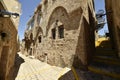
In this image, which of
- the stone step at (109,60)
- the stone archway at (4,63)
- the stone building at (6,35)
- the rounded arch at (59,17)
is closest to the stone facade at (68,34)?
the rounded arch at (59,17)

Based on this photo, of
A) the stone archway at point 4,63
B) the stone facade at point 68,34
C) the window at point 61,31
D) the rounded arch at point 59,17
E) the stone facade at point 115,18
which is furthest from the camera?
the window at point 61,31

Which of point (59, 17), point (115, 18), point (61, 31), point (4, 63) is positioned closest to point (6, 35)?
point (4, 63)

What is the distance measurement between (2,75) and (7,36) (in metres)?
1.95

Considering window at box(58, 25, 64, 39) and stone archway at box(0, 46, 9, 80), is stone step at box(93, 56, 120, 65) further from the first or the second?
stone archway at box(0, 46, 9, 80)

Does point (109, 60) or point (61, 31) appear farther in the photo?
point (61, 31)

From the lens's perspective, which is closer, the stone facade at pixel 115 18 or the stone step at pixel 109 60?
the stone facade at pixel 115 18

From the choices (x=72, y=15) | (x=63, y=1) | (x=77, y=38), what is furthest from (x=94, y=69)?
(x=63, y=1)

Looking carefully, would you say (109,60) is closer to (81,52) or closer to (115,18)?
(81,52)

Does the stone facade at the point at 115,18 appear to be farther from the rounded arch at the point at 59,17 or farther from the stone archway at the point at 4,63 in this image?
the stone archway at the point at 4,63

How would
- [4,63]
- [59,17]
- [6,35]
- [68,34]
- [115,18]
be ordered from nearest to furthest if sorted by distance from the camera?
[6,35], [4,63], [115,18], [68,34], [59,17]

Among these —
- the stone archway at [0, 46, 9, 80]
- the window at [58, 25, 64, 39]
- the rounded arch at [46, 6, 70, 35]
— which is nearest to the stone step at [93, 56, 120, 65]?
the window at [58, 25, 64, 39]

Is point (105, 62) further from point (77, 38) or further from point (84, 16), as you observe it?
point (84, 16)

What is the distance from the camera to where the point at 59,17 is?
412 inches

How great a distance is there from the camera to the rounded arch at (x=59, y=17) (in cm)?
956
